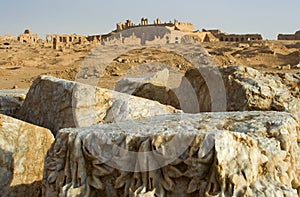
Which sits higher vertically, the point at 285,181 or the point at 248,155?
the point at 248,155

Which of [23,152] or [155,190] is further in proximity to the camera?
[23,152]

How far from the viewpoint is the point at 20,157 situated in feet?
11.2

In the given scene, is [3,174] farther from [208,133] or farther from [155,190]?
[208,133]

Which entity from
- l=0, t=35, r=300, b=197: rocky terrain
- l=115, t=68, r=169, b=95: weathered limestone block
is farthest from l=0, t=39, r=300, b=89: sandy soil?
l=0, t=35, r=300, b=197: rocky terrain

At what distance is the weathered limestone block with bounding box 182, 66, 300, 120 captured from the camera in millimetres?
3984

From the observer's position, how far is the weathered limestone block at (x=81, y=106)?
12.4ft

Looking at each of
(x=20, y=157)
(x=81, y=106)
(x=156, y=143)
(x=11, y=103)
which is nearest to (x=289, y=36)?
(x=11, y=103)

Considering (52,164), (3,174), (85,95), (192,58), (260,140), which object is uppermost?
(192,58)

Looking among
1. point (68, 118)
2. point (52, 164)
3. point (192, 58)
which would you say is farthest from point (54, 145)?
point (192, 58)

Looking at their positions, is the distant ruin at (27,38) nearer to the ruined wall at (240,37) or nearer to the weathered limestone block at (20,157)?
the ruined wall at (240,37)

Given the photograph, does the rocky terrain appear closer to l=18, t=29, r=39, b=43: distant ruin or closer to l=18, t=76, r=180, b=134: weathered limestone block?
l=18, t=76, r=180, b=134: weathered limestone block

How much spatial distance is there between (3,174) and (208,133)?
196 centimetres

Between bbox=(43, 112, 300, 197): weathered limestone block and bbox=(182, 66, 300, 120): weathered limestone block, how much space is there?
108 cm

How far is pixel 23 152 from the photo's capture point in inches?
135
